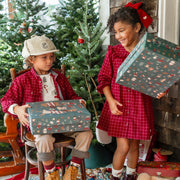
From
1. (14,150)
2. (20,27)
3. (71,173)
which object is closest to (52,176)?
(71,173)

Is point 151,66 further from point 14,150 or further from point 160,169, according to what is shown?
point 14,150

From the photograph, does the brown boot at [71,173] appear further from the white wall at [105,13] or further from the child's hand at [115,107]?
the white wall at [105,13]

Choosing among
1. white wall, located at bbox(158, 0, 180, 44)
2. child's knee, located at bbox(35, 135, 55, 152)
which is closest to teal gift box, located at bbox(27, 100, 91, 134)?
child's knee, located at bbox(35, 135, 55, 152)

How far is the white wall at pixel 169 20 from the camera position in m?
2.21

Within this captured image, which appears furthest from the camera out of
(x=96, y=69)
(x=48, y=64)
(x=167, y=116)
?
(x=96, y=69)

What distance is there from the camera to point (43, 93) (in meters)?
2.05

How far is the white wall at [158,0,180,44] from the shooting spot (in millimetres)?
2215

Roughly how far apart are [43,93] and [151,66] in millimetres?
929

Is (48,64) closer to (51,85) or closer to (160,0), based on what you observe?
(51,85)

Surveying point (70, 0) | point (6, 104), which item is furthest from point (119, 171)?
point (70, 0)

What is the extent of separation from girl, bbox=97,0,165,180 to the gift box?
0.67 ft

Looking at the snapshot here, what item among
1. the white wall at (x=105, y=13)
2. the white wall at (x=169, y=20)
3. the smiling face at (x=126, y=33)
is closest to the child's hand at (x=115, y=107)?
the smiling face at (x=126, y=33)

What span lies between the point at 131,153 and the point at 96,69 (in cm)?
93

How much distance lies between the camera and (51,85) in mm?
2086
